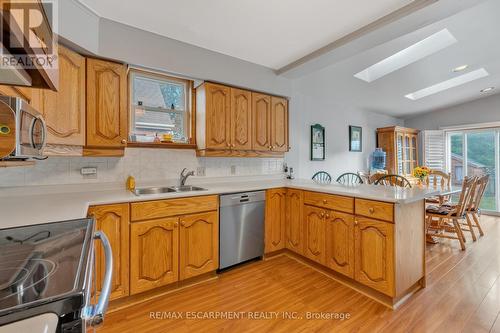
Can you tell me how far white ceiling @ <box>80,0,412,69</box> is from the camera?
1.86 m

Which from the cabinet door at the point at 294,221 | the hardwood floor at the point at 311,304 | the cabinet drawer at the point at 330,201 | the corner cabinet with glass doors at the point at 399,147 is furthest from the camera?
the corner cabinet with glass doors at the point at 399,147

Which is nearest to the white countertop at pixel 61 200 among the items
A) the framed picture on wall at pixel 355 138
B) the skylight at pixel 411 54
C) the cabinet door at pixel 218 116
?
the cabinet door at pixel 218 116

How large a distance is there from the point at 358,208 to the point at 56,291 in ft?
6.63

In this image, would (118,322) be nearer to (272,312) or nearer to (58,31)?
(272,312)

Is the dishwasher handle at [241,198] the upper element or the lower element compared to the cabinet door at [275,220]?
upper

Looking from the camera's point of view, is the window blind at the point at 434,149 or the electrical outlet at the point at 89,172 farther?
the window blind at the point at 434,149

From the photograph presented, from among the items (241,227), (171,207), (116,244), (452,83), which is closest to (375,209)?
(241,227)

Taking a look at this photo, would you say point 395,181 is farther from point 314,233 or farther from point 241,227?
point 241,227

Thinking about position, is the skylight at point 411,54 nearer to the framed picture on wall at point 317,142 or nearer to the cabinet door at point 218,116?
the framed picture on wall at point 317,142

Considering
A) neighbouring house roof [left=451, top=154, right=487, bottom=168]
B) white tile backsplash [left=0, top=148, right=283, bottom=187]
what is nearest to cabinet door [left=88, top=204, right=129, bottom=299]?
white tile backsplash [left=0, top=148, right=283, bottom=187]

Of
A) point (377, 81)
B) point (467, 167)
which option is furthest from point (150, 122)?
point (467, 167)

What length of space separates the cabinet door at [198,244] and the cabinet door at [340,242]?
3.64 feet

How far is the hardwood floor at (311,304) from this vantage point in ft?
5.38

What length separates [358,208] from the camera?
2004 mm
